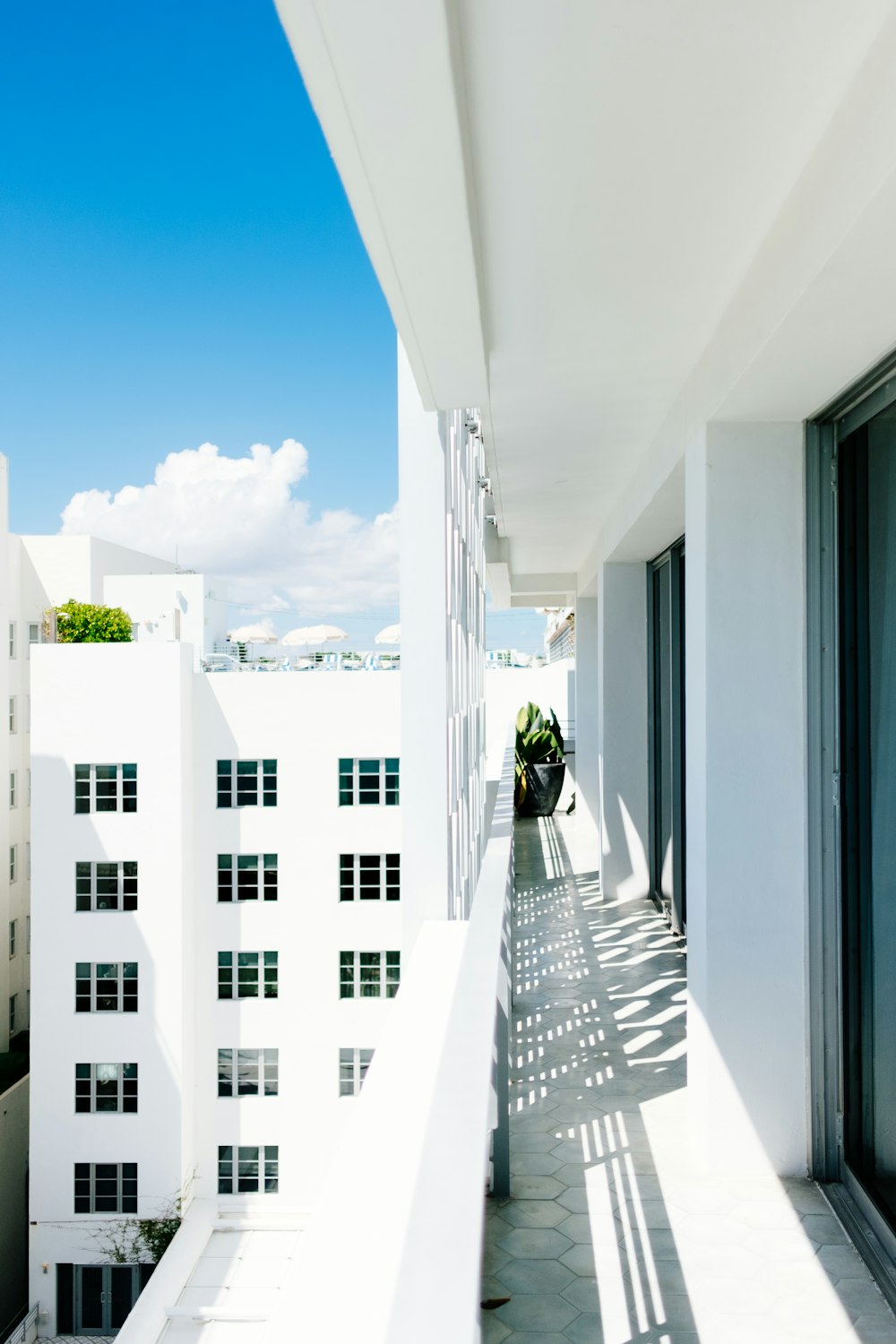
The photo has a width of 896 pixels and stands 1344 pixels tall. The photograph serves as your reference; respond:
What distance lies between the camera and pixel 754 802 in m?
3.03

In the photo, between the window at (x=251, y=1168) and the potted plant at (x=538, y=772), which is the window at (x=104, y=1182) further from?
the potted plant at (x=538, y=772)

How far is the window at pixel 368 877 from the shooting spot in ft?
57.2

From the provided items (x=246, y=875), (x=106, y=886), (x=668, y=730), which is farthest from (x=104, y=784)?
(x=668, y=730)

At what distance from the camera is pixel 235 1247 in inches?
634

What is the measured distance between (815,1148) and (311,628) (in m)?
27.9

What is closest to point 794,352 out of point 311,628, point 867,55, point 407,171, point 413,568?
point 867,55

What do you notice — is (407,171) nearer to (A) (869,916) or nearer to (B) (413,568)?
(A) (869,916)

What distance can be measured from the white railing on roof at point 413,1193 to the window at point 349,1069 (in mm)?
15821

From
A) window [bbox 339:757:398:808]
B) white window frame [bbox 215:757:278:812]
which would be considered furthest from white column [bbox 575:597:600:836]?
white window frame [bbox 215:757:278:812]

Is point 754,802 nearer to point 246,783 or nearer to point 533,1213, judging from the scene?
point 533,1213

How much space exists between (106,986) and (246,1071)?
297 centimetres

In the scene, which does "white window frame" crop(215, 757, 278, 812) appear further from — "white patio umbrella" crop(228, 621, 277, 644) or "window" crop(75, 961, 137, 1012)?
"white patio umbrella" crop(228, 621, 277, 644)

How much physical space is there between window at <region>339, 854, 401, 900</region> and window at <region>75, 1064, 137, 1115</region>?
190 inches

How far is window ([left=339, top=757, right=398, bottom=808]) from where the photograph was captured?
17.5 m
